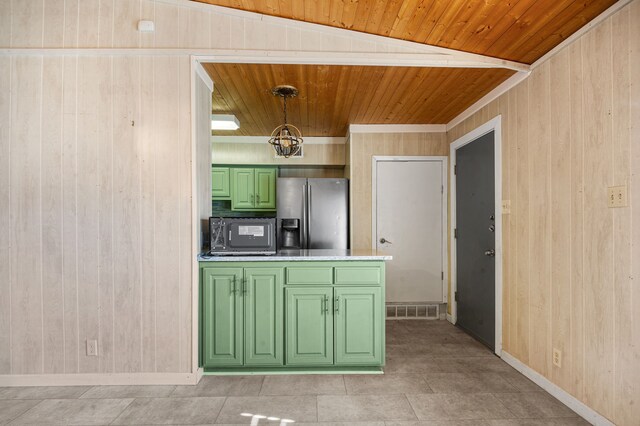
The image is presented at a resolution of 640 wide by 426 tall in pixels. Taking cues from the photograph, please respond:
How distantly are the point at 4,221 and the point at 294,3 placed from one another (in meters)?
2.52

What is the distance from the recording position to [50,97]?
2.67 meters

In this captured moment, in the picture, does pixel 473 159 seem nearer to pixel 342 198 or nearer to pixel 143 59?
pixel 342 198

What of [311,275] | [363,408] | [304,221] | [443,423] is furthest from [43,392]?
[304,221]

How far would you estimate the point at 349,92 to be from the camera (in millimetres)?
3426

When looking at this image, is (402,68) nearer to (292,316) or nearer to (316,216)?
(292,316)

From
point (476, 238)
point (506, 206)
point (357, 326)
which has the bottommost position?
point (357, 326)

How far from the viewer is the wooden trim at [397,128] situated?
4539 mm

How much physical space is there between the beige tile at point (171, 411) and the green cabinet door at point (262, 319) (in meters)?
0.44

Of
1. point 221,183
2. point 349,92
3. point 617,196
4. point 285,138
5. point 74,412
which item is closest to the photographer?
point 617,196

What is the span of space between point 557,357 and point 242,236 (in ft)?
7.61

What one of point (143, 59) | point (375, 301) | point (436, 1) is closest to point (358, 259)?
point (375, 301)

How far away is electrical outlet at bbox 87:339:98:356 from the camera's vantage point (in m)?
2.66

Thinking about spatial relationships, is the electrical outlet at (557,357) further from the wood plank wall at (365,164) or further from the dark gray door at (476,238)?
the wood plank wall at (365,164)

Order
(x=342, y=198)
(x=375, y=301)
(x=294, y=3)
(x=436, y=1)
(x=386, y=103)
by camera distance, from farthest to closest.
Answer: (x=342, y=198), (x=386, y=103), (x=375, y=301), (x=294, y=3), (x=436, y=1)
